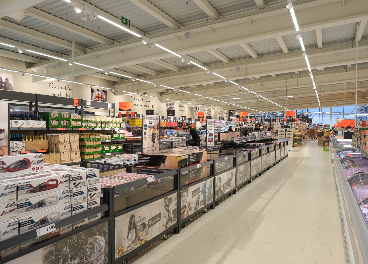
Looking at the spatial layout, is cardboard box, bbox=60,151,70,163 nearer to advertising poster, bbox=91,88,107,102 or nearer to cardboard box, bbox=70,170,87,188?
cardboard box, bbox=70,170,87,188

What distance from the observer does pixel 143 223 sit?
2.88m

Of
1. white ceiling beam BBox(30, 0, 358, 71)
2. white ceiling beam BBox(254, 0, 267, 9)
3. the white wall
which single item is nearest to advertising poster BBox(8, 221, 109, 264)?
white ceiling beam BBox(254, 0, 267, 9)

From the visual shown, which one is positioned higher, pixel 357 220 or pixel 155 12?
pixel 155 12

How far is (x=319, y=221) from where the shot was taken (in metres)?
4.13

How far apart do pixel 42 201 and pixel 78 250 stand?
1.79 feet

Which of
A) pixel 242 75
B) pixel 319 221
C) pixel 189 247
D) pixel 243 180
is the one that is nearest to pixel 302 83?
pixel 242 75

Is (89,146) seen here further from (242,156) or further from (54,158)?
(242,156)

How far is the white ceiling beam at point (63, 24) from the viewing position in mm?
6758

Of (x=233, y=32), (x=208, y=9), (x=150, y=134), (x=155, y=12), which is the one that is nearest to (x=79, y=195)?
(x=155, y=12)

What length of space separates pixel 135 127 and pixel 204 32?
15.1 feet

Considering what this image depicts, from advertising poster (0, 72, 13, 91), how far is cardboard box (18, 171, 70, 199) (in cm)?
1086

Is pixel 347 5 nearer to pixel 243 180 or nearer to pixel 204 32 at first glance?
pixel 204 32

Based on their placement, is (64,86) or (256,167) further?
(64,86)

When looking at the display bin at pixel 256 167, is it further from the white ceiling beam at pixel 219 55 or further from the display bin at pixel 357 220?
the white ceiling beam at pixel 219 55
